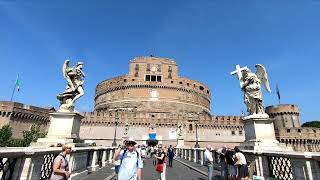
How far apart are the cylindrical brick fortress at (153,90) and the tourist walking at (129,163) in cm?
5210

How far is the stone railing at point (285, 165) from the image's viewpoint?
14.8ft

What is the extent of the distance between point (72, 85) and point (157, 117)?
134 feet

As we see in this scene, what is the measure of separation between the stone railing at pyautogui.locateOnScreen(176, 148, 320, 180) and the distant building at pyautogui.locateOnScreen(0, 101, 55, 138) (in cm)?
4771

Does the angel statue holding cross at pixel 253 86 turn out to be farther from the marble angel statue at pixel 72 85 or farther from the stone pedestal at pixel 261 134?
the marble angel statue at pixel 72 85

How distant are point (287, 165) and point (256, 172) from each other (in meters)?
1.45

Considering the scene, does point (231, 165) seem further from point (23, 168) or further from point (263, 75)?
point (23, 168)

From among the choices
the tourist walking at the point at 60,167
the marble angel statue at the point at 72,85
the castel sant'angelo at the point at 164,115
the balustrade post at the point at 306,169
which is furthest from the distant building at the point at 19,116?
the balustrade post at the point at 306,169

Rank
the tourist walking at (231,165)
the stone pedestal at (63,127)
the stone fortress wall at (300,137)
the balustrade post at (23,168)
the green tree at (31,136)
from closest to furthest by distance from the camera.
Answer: the balustrade post at (23,168) → the tourist walking at (231,165) → the stone pedestal at (63,127) → the green tree at (31,136) → the stone fortress wall at (300,137)

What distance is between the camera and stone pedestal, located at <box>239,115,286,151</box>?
757cm

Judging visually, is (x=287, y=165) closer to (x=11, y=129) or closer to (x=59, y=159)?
(x=59, y=159)

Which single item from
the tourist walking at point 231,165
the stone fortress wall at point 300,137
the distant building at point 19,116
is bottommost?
the tourist walking at point 231,165

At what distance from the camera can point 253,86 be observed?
28.6 ft

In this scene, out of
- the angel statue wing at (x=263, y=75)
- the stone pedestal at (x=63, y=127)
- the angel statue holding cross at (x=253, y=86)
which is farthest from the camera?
the angel statue wing at (x=263, y=75)

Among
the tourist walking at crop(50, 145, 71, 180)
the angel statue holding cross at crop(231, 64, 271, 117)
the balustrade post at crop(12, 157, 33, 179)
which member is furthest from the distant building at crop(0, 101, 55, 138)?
the tourist walking at crop(50, 145, 71, 180)
